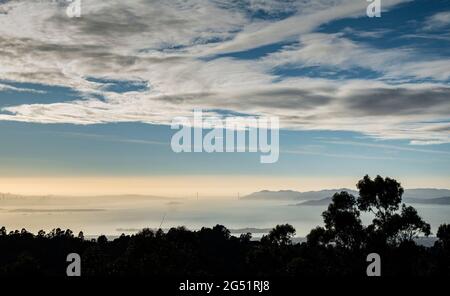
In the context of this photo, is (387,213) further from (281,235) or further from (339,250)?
(281,235)

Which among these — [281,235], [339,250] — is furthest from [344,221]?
[281,235]

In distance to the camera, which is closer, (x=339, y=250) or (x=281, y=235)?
(x=339, y=250)

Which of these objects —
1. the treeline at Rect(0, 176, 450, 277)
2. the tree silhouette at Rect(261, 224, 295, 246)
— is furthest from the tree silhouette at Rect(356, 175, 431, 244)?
the tree silhouette at Rect(261, 224, 295, 246)

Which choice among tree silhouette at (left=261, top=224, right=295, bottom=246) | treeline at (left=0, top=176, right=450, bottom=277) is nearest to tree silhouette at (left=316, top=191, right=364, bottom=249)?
treeline at (left=0, top=176, right=450, bottom=277)

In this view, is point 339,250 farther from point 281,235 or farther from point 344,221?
point 281,235

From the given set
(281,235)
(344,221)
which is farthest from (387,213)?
(281,235)

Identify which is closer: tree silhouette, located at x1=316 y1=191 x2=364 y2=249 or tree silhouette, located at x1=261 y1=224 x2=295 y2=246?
tree silhouette, located at x1=316 y1=191 x2=364 y2=249

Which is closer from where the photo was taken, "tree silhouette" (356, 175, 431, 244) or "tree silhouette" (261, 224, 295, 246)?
"tree silhouette" (356, 175, 431, 244)

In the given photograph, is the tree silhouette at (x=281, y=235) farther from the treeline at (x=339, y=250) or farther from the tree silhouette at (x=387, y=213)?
the tree silhouette at (x=387, y=213)

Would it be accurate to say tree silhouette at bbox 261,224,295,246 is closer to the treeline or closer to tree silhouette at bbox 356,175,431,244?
the treeline

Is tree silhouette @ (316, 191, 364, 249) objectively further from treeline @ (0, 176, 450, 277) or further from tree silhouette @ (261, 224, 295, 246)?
tree silhouette @ (261, 224, 295, 246)

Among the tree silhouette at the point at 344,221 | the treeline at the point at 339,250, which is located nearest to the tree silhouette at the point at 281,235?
the treeline at the point at 339,250
